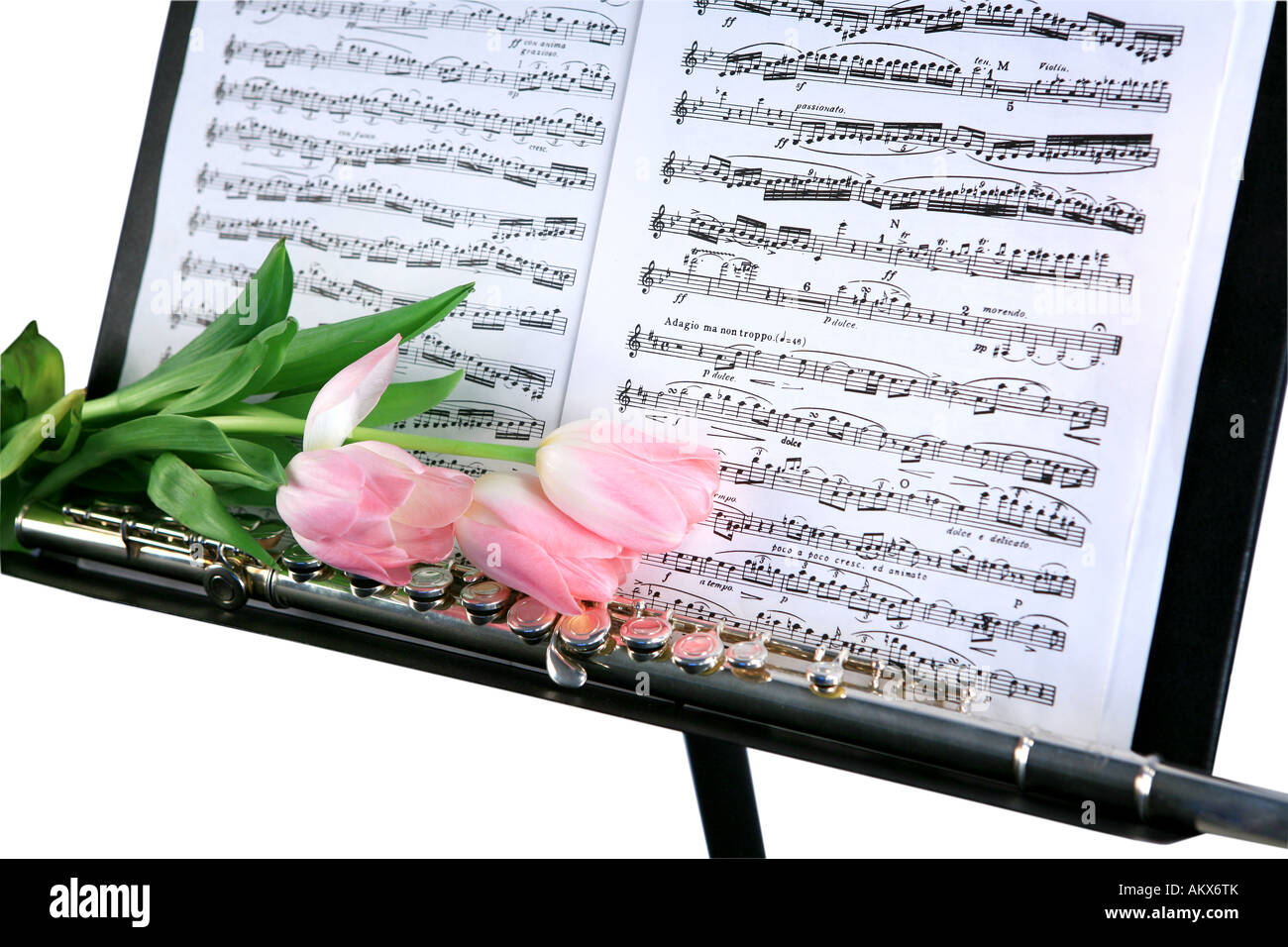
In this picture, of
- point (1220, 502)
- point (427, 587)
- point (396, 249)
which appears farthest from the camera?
point (396, 249)

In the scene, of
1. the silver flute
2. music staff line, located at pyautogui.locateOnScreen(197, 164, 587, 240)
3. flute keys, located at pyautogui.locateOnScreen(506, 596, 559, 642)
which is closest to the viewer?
the silver flute

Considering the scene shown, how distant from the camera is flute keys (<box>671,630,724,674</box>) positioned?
0.61 meters

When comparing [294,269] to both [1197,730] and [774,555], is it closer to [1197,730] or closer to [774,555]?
[774,555]

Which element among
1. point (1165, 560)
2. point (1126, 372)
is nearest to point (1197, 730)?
point (1165, 560)

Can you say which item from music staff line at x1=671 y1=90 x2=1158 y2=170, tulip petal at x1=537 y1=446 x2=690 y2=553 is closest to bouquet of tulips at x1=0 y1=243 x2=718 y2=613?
tulip petal at x1=537 y1=446 x2=690 y2=553

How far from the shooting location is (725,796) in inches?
28.9

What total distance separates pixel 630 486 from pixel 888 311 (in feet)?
0.69

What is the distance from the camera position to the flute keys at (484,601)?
2.11 ft

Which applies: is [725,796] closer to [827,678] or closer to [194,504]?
[827,678]

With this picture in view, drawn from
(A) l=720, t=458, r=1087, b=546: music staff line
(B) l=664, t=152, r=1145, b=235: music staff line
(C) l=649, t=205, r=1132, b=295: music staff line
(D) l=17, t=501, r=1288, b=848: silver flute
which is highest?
(B) l=664, t=152, r=1145, b=235: music staff line

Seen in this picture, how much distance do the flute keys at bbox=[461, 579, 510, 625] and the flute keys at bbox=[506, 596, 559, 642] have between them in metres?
0.01

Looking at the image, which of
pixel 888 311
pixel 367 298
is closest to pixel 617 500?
pixel 888 311

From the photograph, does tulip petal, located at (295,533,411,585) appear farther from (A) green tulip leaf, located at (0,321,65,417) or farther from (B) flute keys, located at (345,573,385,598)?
(A) green tulip leaf, located at (0,321,65,417)
